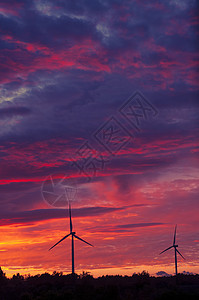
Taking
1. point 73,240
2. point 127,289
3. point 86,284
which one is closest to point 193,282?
point 127,289

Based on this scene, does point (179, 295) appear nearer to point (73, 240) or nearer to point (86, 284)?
point (86, 284)

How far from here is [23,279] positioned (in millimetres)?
139125

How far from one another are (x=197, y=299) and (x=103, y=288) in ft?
65.8

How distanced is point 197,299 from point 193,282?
155ft

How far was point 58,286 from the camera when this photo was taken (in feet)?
378

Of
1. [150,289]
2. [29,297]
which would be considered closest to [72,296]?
[29,297]

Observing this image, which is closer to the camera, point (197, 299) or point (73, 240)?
point (197, 299)

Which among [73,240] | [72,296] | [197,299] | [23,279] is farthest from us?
[23,279]

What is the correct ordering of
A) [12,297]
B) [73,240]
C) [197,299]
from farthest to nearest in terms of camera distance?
1. [73,240]
2. [12,297]
3. [197,299]

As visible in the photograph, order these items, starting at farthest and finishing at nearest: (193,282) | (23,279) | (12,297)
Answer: (23,279), (193,282), (12,297)

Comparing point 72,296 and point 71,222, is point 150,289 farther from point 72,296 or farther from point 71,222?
point 71,222

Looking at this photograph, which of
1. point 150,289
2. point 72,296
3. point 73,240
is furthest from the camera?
point 73,240

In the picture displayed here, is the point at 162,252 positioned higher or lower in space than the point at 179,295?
higher

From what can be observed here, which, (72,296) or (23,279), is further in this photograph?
(23,279)
